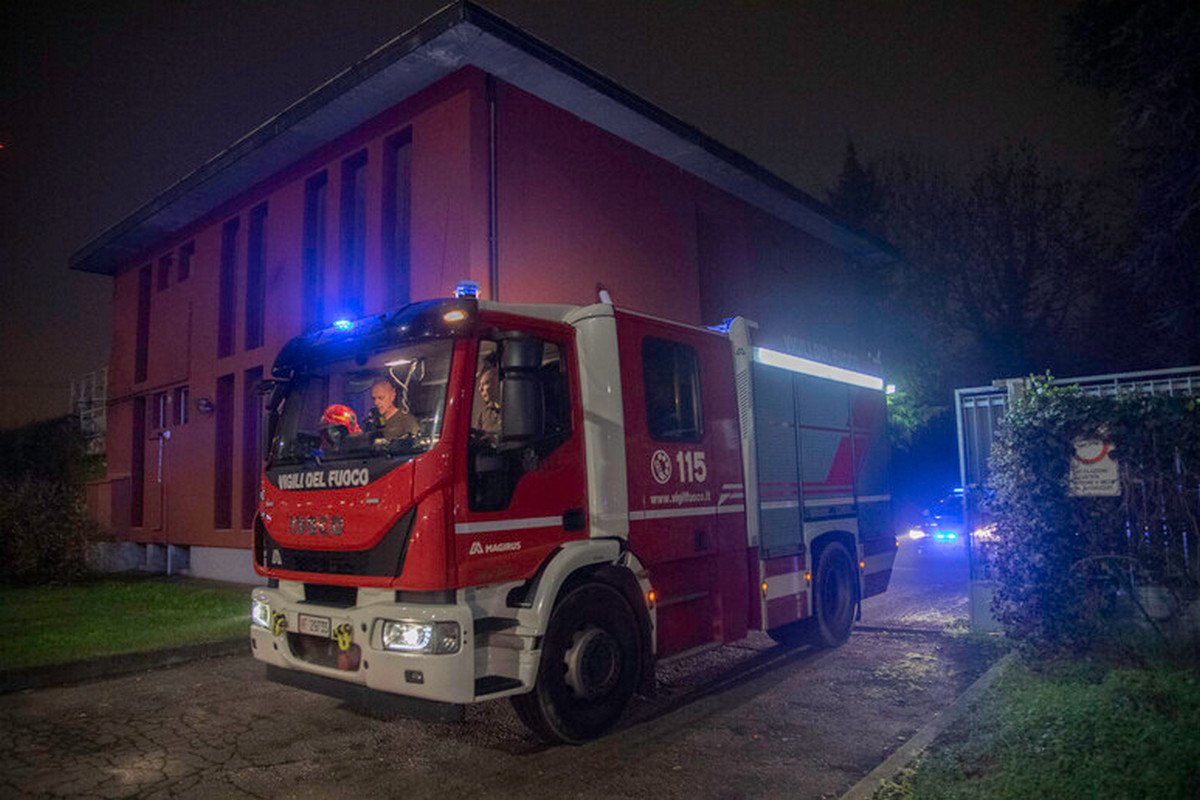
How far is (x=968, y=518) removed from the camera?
8.64 metres

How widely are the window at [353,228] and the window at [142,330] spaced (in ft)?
30.3

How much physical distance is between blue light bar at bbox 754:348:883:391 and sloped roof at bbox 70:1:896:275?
6.09 metres

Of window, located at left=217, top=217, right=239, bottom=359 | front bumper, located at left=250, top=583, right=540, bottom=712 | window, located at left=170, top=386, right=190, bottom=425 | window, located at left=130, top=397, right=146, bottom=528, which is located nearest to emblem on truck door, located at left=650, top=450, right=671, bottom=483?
front bumper, located at left=250, top=583, right=540, bottom=712

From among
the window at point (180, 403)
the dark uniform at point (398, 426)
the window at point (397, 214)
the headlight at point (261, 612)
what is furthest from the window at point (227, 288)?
the dark uniform at point (398, 426)

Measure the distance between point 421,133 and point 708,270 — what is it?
6831mm

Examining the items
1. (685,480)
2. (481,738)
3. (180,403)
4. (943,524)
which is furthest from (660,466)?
(180,403)

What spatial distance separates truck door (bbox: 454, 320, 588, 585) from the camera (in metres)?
4.73

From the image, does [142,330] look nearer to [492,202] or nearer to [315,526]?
[492,202]

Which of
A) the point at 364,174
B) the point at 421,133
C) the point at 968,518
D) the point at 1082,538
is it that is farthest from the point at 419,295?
the point at 1082,538

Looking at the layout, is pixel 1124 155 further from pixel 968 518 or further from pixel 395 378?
pixel 395 378

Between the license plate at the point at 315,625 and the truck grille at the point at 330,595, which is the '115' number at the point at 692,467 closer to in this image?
the truck grille at the point at 330,595

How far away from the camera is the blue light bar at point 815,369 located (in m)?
7.45

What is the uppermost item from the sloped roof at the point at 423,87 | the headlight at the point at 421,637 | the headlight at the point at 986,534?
the sloped roof at the point at 423,87

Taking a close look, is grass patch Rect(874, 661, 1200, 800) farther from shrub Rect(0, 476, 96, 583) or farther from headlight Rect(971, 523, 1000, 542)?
shrub Rect(0, 476, 96, 583)
